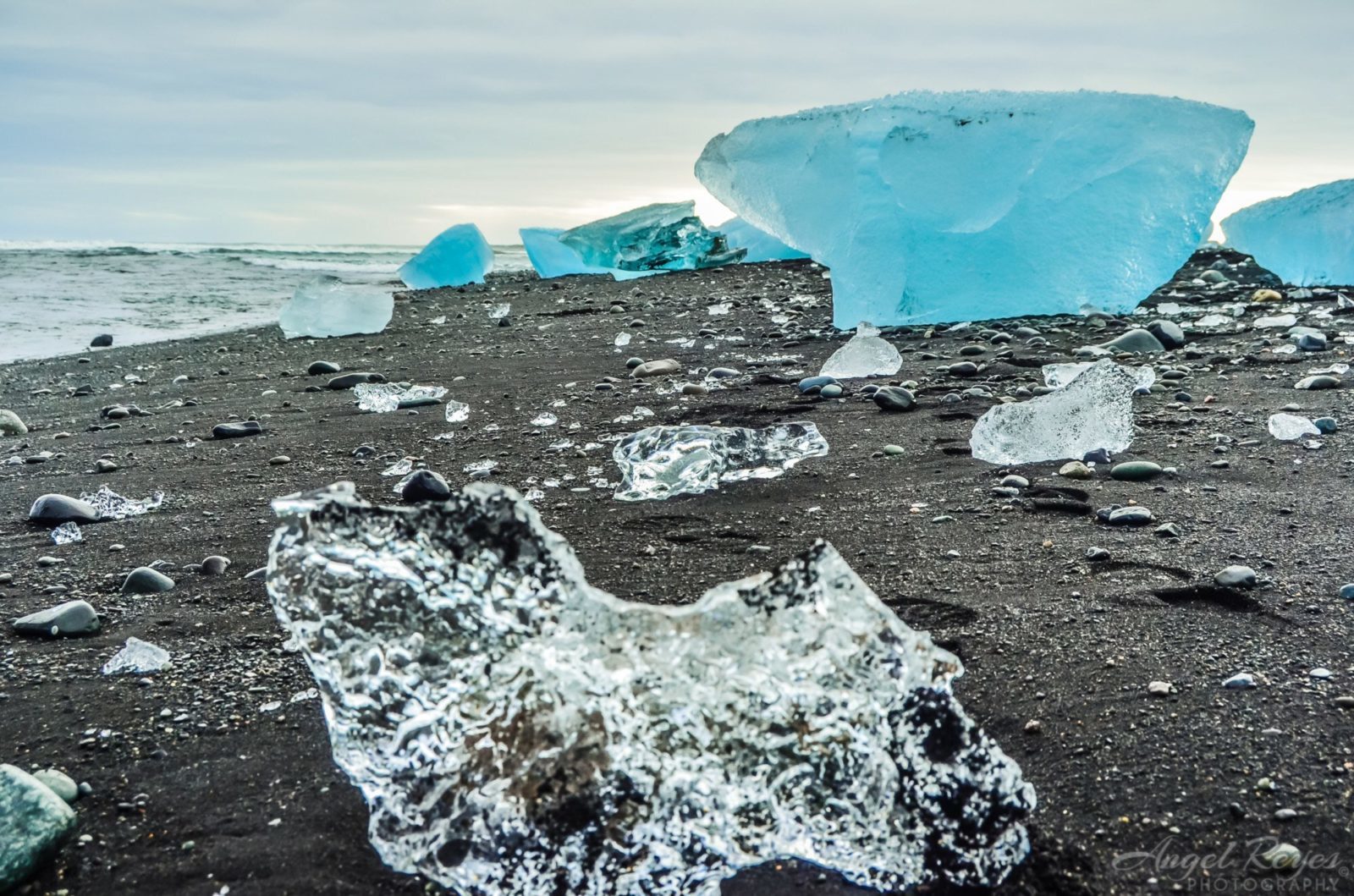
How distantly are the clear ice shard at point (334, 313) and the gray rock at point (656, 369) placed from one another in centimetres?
332

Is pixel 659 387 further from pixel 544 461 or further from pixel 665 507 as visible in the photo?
pixel 665 507

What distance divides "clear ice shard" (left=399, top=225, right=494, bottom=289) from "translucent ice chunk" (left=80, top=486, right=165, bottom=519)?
7202 mm

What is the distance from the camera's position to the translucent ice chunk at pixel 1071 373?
4.08 m

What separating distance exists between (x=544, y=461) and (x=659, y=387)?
3.78ft

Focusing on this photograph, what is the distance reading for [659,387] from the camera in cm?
455

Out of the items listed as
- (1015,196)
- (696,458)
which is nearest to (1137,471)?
(696,458)

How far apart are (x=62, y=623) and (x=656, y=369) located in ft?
9.82

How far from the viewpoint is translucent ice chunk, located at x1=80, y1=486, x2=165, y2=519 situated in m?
3.12

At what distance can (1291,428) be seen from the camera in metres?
3.24

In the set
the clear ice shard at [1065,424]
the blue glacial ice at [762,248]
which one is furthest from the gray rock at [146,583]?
the blue glacial ice at [762,248]

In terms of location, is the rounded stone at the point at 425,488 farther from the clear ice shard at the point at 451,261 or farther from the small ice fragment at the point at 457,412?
the clear ice shard at the point at 451,261

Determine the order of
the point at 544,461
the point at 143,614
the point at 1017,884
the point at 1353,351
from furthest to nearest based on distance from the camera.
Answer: the point at 1353,351 < the point at 544,461 < the point at 143,614 < the point at 1017,884

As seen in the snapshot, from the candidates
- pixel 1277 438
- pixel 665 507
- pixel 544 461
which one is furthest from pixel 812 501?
pixel 1277 438

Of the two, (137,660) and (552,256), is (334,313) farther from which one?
(137,660)
